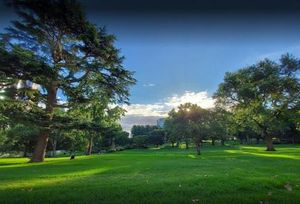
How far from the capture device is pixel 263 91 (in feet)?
137

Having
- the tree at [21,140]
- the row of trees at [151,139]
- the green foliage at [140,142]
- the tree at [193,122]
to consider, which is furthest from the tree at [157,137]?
the tree at [193,122]

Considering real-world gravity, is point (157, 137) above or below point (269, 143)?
above

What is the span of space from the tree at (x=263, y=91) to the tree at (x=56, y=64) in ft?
81.1

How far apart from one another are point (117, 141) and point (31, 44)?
246 feet

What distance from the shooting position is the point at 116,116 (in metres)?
29.8

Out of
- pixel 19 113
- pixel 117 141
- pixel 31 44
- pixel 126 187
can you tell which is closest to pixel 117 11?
pixel 126 187

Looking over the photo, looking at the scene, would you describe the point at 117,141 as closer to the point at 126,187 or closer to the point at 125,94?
the point at 125,94

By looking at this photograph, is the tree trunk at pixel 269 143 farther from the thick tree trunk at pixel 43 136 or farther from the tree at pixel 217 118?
the thick tree trunk at pixel 43 136

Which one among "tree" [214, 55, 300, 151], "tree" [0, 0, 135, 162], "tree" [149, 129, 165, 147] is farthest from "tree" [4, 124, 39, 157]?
"tree" [149, 129, 165, 147]

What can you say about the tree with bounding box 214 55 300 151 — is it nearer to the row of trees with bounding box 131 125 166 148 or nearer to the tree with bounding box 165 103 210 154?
the tree with bounding box 165 103 210 154

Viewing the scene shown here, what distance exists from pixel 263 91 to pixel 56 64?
3227cm

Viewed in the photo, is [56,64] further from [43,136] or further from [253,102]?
[253,102]

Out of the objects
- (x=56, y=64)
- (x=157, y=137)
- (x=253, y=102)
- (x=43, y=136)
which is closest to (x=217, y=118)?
(x=253, y=102)

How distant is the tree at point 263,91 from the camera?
40.8 m
